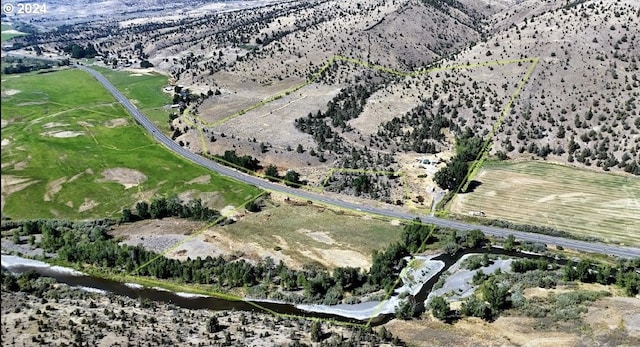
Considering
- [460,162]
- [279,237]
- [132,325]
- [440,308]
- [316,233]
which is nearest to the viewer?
[132,325]

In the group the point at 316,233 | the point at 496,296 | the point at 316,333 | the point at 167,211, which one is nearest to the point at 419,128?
the point at 316,233

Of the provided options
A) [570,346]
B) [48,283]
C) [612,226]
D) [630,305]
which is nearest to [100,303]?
[48,283]

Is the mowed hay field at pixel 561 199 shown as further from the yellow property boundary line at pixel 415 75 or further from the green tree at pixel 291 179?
the green tree at pixel 291 179

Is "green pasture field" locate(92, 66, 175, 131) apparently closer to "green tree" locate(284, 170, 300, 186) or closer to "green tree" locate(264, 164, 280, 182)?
"green tree" locate(264, 164, 280, 182)

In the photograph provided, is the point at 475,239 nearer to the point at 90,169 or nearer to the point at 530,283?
the point at 530,283

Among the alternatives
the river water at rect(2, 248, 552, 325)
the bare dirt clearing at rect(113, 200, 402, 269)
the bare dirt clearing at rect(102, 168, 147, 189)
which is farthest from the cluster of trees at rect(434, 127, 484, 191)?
the bare dirt clearing at rect(102, 168, 147, 189)

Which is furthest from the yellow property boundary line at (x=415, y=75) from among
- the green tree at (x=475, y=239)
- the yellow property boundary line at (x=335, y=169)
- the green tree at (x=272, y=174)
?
the green tree at (x=475, y=239)
